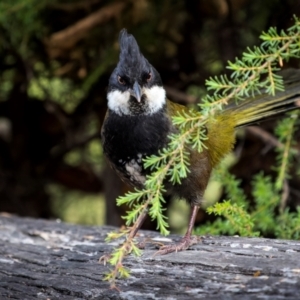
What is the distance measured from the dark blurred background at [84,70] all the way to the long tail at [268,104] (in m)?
0.39

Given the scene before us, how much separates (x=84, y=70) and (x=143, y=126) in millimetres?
1341

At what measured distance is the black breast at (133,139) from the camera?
2906mm

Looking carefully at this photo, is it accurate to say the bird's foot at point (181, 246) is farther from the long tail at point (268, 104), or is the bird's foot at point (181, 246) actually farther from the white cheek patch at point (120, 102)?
the long tail at point (268, 104)

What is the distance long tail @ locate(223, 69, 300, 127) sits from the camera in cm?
315

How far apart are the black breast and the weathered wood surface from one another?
344 mm

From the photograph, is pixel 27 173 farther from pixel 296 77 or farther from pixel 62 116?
pixel 296 77

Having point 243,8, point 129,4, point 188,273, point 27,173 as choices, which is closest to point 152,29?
point 129,4

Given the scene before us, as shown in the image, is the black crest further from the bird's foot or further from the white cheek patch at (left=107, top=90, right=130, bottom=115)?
the bird's foot

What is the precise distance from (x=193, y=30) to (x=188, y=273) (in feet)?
7.31

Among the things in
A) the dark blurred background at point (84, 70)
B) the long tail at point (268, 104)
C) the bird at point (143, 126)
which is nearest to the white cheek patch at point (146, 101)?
the bird at point (143, 126)

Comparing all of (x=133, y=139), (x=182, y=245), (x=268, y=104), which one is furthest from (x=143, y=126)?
(x=268, y=104)

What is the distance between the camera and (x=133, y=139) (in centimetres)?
292

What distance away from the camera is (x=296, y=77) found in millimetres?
3160

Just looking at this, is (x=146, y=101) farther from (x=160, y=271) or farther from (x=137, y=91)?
(x=160, y=271)
